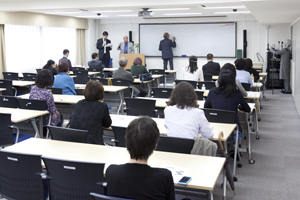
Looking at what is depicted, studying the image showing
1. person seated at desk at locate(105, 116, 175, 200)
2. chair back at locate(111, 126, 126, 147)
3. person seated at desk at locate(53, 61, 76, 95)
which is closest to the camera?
person seated at desk at locate(105, 116, 175, 200)

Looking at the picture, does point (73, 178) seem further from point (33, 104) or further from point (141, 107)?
point (141, 107)

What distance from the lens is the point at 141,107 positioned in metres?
5.47

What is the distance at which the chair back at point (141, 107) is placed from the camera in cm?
536

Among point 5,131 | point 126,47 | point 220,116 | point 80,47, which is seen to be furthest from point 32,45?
point 220,116

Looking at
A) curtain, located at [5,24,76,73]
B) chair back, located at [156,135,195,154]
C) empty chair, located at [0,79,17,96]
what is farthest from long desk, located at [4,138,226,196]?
curtain, located at [5,24,76,73]

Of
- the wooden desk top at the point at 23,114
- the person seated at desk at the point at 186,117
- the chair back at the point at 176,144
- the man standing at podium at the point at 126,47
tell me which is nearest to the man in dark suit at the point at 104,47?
the man standing at podium at the point at 126,47

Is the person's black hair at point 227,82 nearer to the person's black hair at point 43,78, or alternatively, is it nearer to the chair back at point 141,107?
the chair back at point 141,107

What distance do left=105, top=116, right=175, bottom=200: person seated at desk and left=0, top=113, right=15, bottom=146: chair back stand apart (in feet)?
8.64

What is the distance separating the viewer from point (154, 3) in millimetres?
8383

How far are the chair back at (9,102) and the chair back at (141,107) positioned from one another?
169 cm

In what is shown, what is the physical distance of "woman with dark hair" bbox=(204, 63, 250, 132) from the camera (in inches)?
183

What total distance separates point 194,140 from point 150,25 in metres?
13.0

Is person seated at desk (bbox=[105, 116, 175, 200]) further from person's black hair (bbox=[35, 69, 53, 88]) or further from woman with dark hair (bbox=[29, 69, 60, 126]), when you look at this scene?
person's black hair (bbox=[35, 69, 53, 88])

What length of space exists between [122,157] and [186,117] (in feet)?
2.69
